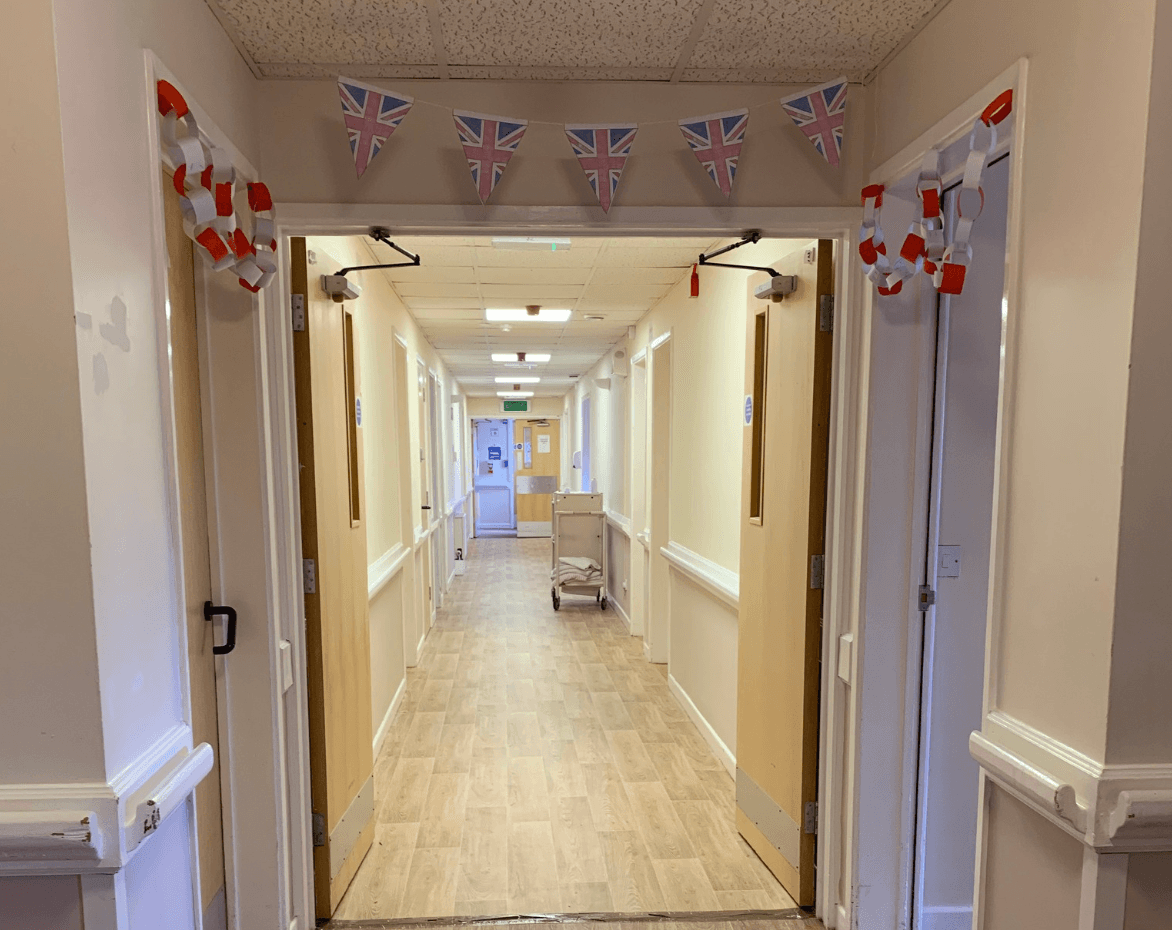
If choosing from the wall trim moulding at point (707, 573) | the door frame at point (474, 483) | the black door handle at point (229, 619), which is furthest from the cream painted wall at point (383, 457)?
the door frame at point (474, 483)

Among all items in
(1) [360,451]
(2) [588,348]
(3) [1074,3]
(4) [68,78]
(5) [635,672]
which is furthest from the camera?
(2) [588,348]

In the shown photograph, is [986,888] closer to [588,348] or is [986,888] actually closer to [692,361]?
[692,361]

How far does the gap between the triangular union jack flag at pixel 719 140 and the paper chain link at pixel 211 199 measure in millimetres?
Result: 1167

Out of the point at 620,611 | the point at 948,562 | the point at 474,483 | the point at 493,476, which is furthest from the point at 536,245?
the point at 493,476

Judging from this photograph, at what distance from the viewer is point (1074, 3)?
1.19 metres

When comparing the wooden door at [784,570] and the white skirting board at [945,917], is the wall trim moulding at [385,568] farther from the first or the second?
the white skirting board at [945,917]

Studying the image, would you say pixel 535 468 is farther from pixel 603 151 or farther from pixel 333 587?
pixel 603 151

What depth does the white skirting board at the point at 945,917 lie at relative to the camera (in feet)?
6.84

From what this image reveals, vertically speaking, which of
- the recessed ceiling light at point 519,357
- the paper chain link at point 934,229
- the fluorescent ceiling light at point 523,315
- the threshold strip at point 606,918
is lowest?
the threshold strip at point 606,918

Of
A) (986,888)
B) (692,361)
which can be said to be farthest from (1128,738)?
(692,361)

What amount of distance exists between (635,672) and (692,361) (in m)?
2.33

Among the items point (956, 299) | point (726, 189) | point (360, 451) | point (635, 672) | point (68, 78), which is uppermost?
point (726, 189)

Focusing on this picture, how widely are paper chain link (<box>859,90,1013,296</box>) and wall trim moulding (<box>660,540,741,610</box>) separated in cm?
154

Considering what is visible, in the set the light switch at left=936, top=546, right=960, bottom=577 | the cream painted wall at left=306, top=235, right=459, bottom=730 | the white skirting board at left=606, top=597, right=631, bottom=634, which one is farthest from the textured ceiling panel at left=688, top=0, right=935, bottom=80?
the white skirting board at left=606, top=597, right=631, bottom=634
